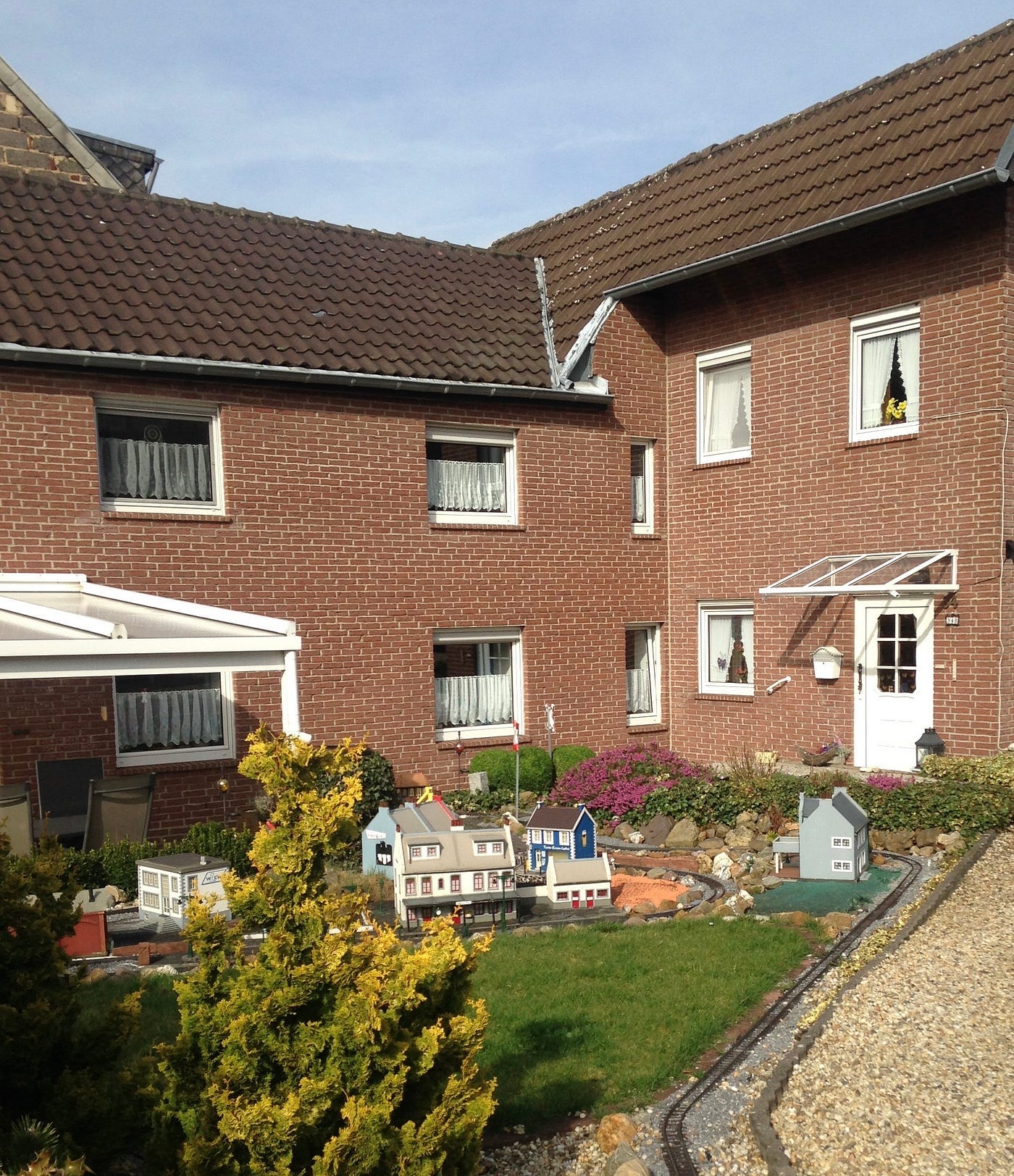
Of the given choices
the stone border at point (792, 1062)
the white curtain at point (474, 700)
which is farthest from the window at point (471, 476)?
the stone border at point (792, 1062)

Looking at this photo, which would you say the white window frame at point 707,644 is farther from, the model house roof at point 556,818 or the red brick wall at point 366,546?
the model house roof at point 556,818

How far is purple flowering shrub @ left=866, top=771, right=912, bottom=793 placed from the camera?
1137 cm

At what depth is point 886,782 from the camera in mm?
11633

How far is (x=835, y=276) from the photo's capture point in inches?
544

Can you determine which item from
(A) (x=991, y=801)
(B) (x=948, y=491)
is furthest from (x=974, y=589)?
(A) (x=991, y=801)

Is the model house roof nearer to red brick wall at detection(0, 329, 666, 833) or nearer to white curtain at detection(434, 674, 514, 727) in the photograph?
red brick wall at detection(0, 329, 666, 833)

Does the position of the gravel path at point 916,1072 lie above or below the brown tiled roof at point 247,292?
below

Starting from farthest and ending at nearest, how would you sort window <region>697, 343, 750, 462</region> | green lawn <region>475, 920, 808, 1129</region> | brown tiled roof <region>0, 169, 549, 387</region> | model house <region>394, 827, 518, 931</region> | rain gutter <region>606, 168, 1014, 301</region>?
window <region>697, 343, 750, 462</region>, brown tiled roof <region>0, 169, 549, 387</region>, rain gutter <region>606, 168, 1014, 301</region>, model house <region>394, 827, 518, 931</region>, green lawn <region>475, 920, 808, 1129</region>

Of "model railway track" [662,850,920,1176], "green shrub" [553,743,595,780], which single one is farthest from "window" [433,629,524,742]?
"model railway track" [662,850,920,1176]

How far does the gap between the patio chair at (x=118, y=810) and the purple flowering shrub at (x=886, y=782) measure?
7432 millimetres

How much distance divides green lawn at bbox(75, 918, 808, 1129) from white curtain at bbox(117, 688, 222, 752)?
5.39 metres

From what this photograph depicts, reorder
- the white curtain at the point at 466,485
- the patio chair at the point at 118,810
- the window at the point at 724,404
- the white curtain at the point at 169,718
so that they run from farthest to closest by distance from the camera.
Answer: the window at the point at 724,404 < the white curtain at the point at 466,485 < the white curtain at the point at 169,718 < the patio chair at the point at 118,810

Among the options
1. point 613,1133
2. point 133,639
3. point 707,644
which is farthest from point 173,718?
point 613,1133

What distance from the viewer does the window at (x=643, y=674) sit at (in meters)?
16.3
